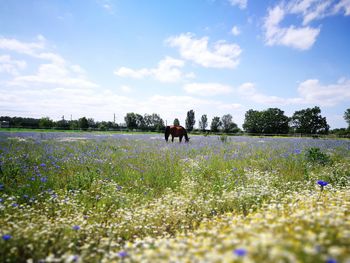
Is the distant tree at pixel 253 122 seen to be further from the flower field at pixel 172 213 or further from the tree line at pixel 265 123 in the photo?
the flower field at pixel 172 213

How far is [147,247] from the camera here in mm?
2500

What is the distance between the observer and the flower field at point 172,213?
1.94 m

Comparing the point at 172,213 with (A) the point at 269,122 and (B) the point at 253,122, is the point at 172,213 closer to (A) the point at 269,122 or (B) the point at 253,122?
(A) the point at 269,122

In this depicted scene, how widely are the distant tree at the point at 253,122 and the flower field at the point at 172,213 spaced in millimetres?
82128

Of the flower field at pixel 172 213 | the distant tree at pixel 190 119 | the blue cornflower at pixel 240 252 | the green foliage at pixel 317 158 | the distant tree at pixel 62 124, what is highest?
the distant tree at pixel 190 119

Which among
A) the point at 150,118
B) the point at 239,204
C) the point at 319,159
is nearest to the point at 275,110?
the point at 150,118

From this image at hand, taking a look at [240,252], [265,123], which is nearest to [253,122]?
[265,123]

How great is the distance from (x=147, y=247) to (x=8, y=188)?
14.9ft

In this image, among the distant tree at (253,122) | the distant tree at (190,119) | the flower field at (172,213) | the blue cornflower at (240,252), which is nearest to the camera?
the blue cornflower at (240,252)

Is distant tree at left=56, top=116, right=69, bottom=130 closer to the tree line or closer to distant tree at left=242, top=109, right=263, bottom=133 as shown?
the tree line

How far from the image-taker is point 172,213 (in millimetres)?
4266

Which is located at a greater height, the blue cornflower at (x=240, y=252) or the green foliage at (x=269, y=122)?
the green foliage at (x=269, y=122)

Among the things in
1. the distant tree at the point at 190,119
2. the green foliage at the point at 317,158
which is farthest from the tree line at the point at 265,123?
the green foliage at the point at 317,158

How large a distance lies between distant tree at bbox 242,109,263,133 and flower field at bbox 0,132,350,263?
82128 mm
